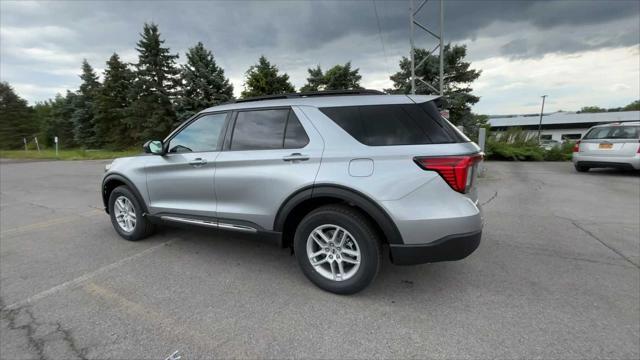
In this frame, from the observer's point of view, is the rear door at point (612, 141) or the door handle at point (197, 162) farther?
the rear door at point (612, 141)

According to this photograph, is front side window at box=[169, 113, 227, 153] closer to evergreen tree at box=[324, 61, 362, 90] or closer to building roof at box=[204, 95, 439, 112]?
building roof at box=[204, 95, 439, 112]

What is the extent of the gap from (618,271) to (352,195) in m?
3.04

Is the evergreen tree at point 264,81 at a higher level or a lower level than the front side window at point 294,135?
higher

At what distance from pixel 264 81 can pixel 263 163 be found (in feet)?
68.3

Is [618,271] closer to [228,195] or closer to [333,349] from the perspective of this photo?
[333,349]

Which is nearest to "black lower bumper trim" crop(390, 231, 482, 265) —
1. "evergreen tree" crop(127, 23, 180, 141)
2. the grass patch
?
the grass patch

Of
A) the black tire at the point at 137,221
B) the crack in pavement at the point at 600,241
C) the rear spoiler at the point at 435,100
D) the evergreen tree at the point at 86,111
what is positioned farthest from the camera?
the evergreen tree at the point at 86,111

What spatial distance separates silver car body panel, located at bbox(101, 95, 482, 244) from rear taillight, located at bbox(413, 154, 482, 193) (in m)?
0.04

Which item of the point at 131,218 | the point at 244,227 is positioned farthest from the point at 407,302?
the point at 131,218

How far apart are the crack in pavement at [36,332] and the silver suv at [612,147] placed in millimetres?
12039

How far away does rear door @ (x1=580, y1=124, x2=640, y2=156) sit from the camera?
8523 millimetres

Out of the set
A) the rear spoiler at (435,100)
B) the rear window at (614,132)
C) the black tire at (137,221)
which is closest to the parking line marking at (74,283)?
the black tire at (137,221)

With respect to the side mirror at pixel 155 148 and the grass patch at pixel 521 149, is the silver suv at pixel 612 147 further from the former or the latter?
the side mirror at pixel 155 148

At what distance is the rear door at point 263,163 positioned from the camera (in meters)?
2.85
